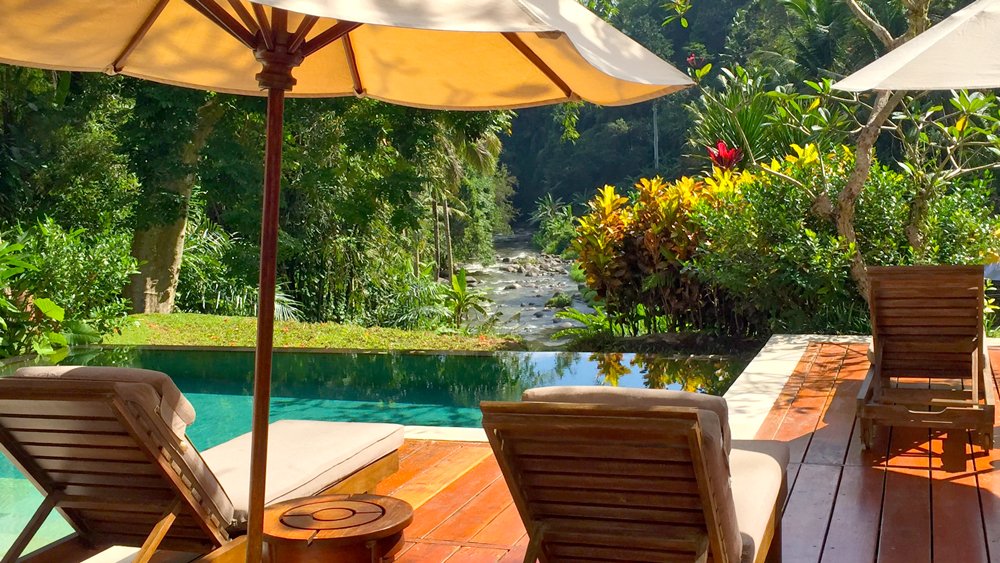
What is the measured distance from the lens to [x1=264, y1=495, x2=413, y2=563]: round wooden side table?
7.89 ft

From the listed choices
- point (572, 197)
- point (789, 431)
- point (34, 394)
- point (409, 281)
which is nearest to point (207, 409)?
point (789, 431)

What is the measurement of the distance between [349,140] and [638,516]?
35.7 ft

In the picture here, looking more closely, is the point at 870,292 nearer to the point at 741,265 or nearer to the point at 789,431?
the point at 789,431

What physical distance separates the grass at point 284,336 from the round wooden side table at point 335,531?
8.46 metres

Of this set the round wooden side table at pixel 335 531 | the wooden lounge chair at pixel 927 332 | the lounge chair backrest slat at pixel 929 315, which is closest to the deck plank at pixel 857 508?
the wooden lounge chair at pixel 927 332

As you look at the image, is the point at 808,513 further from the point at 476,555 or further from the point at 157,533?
the point at 157,533

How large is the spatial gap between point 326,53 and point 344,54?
68 millimetres

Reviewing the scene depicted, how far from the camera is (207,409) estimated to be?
25.4 feet

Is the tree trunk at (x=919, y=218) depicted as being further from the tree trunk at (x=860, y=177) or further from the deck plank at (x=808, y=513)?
the deck plank at (x=808, y=513)

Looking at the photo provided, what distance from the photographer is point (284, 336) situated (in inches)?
473

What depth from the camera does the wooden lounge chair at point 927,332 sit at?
4793 mm

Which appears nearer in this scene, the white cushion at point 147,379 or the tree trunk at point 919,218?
the white cushion at point 147,379

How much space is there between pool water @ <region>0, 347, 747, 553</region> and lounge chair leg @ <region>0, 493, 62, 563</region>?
3804 mm

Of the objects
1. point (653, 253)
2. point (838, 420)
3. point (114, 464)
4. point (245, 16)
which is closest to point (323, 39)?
point (245, 16)
